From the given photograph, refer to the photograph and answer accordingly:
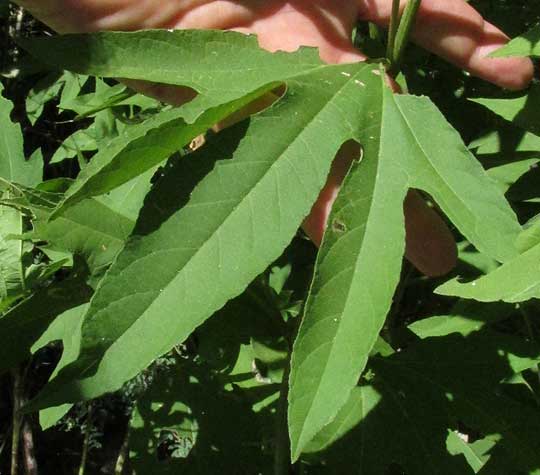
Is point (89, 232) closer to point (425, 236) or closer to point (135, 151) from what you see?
point (135, 151)

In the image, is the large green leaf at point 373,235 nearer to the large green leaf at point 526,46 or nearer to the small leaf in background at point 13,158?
the large green leaf at point 526,46

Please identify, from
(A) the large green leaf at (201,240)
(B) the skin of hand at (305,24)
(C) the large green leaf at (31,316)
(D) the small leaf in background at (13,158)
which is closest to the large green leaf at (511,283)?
(A) the large green leaf at (201,240)

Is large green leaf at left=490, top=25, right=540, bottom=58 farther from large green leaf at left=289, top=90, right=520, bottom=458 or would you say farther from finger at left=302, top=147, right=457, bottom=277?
finger at left=302, top=147, right=457, bottom=277

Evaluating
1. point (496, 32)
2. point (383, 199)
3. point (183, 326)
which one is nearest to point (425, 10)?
point (496, 32)

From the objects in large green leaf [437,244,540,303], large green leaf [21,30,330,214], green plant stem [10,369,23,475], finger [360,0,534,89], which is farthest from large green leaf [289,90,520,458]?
green plant stem [10,369,23,475]

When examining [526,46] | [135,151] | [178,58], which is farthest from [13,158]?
[526,46]
